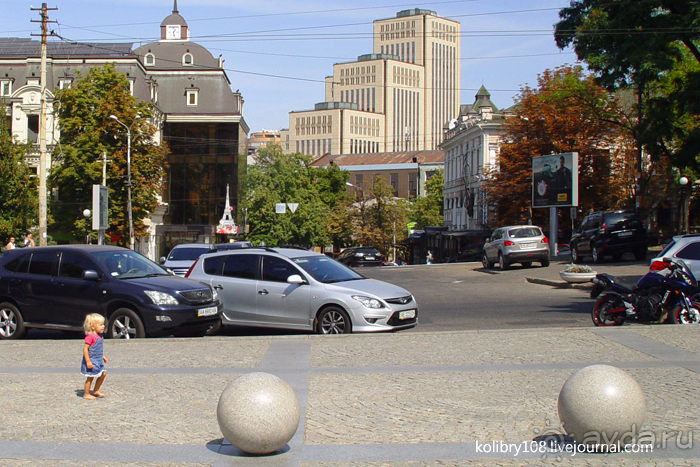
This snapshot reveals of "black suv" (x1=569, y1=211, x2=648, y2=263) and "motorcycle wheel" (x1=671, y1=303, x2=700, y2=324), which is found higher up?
"black suv" (x1=569, y1=211, x2=648, y2=263)

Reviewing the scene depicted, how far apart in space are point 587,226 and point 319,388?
89.4 ft

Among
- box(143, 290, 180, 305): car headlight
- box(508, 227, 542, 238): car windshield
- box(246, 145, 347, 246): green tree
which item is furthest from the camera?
box(246, 145, 347, 246): green tree

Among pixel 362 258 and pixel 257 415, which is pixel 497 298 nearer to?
pixel 257 415

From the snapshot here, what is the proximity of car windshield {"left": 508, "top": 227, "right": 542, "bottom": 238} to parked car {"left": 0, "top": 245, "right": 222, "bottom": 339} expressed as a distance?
21.7 meters

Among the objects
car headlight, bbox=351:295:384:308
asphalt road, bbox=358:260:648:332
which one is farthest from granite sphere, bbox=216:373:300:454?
asphalt road, bbox=358:260:648:332

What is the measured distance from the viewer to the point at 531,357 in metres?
10.4

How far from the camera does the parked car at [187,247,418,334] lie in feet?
42.8

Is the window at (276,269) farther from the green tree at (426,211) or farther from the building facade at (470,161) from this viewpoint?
the green tree at (426,211)

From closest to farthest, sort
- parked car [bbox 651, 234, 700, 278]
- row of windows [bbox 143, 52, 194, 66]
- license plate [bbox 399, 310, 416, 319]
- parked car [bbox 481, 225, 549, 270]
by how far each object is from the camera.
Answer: license plate [bbox 399, 310, 416, 319]
parked car [bbox 651, 234, 700, 278]
parked car [bbox 481, 225, 549, 270]
row of windows [bbox 143, 52, 194, 66]

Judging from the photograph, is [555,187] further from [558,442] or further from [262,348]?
[558,442]

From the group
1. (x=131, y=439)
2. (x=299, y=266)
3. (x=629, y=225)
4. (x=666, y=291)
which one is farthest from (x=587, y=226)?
(x=131, y=439)

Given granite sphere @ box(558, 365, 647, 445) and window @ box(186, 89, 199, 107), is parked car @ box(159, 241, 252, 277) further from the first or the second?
window @ box(186, 89, 199, 107)

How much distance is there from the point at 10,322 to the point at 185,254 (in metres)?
10.5

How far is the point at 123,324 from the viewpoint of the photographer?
1298cm
